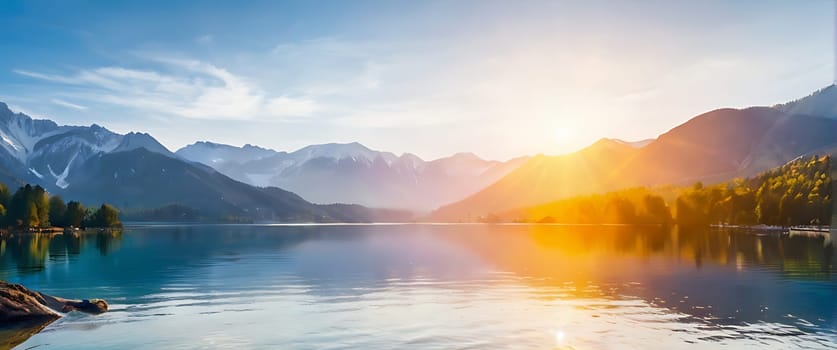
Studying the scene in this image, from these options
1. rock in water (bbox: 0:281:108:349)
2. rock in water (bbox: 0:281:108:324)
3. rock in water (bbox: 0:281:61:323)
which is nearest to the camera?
rock in water (bbox: 0:281:108:349)

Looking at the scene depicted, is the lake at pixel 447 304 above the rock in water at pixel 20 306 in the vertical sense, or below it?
below

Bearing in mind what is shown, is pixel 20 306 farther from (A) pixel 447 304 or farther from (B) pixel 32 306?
(A) pixel 447 304

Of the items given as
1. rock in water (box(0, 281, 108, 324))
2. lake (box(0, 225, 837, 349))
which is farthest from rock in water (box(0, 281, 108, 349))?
lake (box(0, 225, 837, 349))

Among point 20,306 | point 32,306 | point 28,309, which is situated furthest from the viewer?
point 32,306

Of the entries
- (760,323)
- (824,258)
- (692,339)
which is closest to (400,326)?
(692,339)

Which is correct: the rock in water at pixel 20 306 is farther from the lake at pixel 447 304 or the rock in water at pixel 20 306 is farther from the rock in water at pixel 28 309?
the lake at pixel 447 304

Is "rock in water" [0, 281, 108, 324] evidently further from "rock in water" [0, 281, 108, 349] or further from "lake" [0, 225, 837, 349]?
"lake" [0, 225, 837, 349]

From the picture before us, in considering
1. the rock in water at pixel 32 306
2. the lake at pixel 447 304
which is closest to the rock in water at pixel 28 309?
the rock in water at pixel 32 306

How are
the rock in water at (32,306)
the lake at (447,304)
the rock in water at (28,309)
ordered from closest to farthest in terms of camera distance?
Answer: the lake at (447,304) → the rock in water at (28,309) → the rock in water at (32,306)

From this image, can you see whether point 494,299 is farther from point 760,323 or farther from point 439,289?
point 760,323

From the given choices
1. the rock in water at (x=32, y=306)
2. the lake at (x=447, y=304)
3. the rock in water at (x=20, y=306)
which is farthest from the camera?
the rock in water at (x=32, y=306)

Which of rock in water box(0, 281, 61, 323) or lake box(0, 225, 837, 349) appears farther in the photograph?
rock in water box(0, 281, 61, 323)

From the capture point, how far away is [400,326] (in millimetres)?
49062

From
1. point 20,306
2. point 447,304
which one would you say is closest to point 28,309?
point 20,306
